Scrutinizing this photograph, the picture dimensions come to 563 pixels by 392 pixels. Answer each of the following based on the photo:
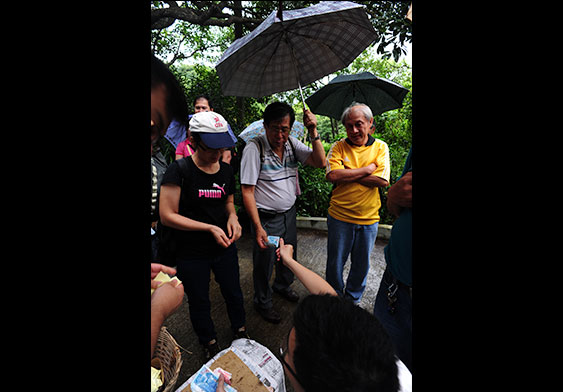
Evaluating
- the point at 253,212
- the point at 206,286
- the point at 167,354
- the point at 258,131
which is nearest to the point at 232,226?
the point at 253,212

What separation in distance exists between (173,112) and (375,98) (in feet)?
11.5

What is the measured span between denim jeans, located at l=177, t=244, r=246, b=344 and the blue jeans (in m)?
1.08

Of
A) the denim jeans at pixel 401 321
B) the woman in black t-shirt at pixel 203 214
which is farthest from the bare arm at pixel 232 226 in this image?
the denim jeans at pixel 401 321

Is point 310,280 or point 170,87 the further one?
point 310,280

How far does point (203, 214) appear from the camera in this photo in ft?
6.72

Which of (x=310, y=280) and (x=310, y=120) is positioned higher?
(x=310, y=120)

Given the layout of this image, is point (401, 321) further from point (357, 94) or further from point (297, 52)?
point (357, 94)

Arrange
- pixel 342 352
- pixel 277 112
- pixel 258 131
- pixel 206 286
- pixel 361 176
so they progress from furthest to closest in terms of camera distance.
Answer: pixel 258 131
pixel 361 176
pixel 277 112
pixel 206 286
pixel 342 352

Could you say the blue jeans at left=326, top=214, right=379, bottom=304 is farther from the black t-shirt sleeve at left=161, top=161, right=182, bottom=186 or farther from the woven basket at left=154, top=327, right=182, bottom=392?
the woven basket at left=154, top=327, right=182, bottom=392

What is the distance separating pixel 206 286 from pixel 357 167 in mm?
1858

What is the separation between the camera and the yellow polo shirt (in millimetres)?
2664
